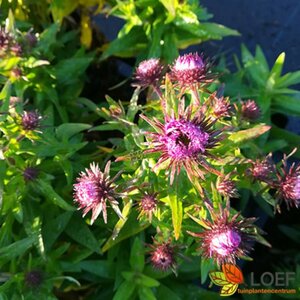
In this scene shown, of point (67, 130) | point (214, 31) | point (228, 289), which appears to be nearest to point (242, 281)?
point (228, 289)

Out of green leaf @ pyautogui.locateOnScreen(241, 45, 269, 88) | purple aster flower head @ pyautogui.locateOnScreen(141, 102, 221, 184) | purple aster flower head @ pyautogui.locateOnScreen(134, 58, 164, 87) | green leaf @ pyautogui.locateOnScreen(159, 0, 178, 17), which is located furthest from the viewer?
green leaf @ pyautogui.locateOnScreen(241, 45, 269, 88)

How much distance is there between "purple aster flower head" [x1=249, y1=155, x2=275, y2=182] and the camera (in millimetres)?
1020

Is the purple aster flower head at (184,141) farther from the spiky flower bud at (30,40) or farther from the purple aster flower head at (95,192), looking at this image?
the spiky flower bud at (30,40)

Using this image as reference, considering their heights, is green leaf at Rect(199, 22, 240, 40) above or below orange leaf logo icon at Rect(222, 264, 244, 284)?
above

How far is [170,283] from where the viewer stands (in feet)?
4.26

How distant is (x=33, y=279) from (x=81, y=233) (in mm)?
151

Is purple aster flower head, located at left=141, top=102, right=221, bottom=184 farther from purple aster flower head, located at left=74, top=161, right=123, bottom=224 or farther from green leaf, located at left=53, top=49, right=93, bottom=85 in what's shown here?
green leaf, located at left=53, top=49, right=93, bottom=85

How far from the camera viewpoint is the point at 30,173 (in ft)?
3.53

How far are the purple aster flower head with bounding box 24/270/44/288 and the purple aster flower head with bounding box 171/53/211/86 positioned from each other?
496 millimetres

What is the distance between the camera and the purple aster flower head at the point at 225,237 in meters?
0.86

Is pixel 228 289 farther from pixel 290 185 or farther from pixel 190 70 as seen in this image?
pixel 190 70

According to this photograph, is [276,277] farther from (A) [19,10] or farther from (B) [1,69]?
(A) [19,10]

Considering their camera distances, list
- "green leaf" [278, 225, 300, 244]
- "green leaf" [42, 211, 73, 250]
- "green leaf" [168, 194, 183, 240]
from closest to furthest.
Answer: "green leaf" [168, 194, 183, 240], "green leaf" [42, 211, 73, 250], "green leaf" [278, 225, 300, 244]

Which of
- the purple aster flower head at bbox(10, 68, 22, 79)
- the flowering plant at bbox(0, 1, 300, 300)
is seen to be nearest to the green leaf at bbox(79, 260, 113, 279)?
the flowering plant at bbox(0, 1, 300, 300)
